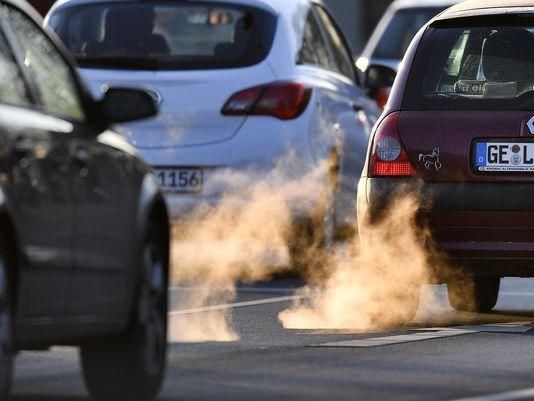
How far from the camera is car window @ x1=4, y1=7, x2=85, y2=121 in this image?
7988mm

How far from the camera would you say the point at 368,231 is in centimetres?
1148

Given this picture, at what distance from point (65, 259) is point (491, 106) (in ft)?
13.8

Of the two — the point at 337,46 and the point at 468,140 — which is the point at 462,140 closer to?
the point at 468,140

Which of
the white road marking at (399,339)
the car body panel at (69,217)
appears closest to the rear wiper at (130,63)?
the white road marking at (399,339)

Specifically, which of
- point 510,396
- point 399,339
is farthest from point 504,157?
point 510,396

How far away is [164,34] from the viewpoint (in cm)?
1473

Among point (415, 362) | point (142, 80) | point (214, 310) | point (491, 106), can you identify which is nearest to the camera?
point (415, 362)

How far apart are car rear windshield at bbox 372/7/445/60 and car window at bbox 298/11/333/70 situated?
6.67m

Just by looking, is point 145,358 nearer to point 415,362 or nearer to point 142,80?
point 415,362

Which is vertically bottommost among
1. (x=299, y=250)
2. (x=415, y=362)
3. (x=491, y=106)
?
(x=299, y=250)

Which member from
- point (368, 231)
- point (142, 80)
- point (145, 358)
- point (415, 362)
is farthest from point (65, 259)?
point (142, 80)

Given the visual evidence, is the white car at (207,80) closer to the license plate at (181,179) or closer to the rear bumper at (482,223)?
the license plate at (181,179)

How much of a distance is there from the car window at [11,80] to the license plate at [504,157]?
3943 millimetres

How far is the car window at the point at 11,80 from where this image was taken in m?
7.61
